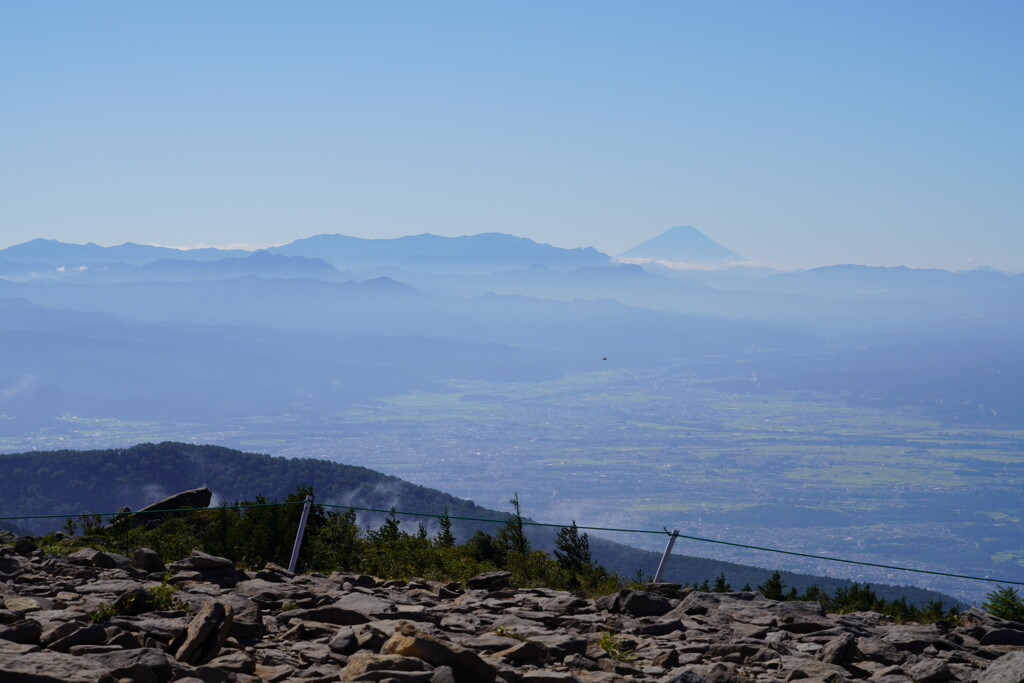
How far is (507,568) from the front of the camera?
15.0 m

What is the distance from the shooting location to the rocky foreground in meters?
7.24

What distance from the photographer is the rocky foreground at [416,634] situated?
724cm

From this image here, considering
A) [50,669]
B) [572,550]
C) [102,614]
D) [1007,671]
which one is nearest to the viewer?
[50,669]

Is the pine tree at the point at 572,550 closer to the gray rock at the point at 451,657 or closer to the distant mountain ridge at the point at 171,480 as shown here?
the gray rock at the point at 451,657

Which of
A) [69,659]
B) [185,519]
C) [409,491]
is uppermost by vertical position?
[69,659]

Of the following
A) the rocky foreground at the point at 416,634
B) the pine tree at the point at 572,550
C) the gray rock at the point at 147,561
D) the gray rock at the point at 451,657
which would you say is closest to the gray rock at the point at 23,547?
the rocky foreground at the point at 416,634

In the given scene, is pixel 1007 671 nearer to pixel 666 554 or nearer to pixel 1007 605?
pixel 666 554

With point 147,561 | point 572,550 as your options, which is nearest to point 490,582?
point 572,550

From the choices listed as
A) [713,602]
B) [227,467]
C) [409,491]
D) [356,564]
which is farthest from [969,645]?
[227,467]

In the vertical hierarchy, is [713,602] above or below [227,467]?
above

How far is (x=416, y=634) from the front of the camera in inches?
303

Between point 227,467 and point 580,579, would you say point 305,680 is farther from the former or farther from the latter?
point 227,467

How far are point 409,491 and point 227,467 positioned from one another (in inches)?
715

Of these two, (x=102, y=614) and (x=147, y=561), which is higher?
(x=102, y=614)
